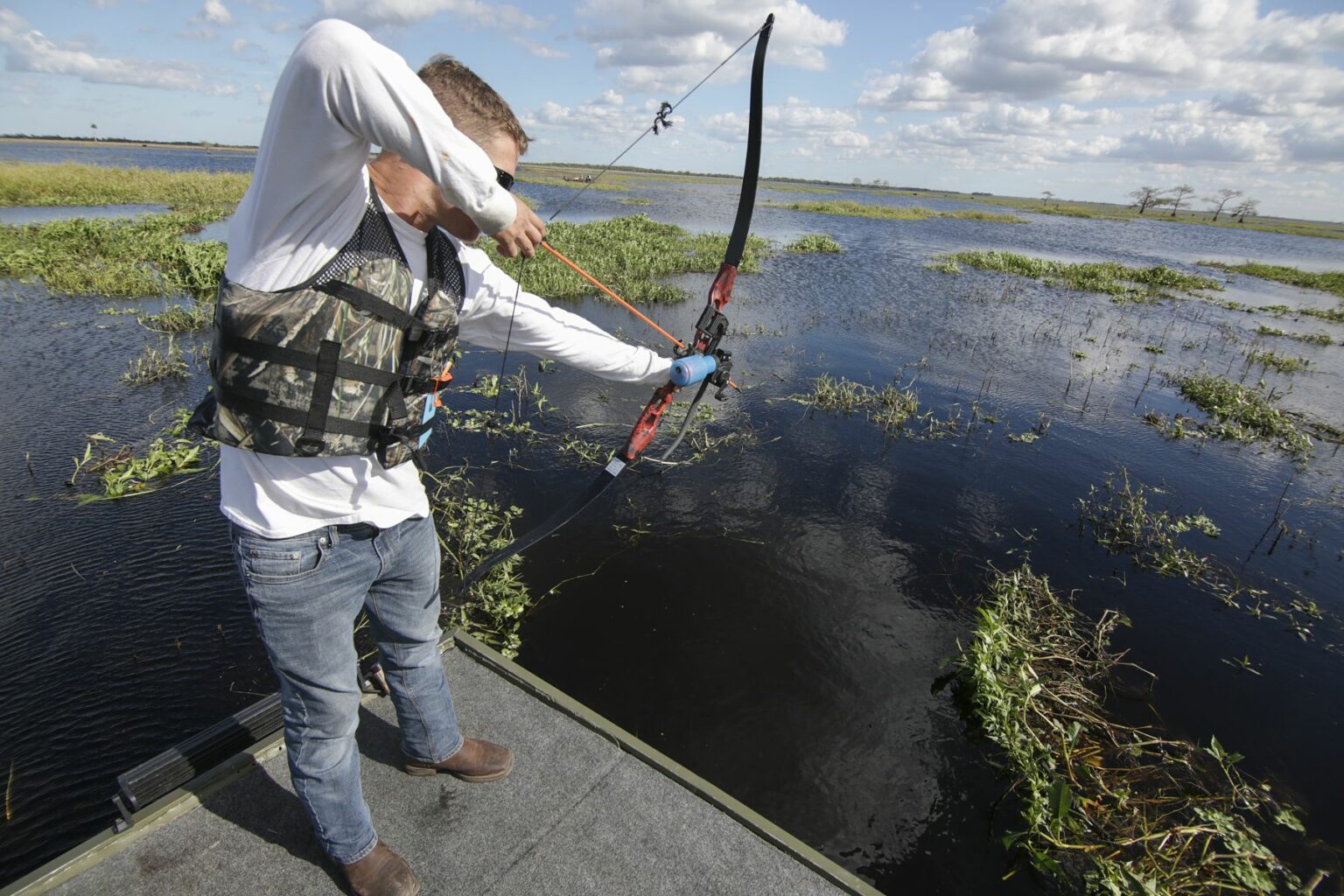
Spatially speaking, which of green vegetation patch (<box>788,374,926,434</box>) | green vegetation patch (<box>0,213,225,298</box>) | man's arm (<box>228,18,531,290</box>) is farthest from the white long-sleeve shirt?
green vegetation patch (<box>0,213,225,298</box>)

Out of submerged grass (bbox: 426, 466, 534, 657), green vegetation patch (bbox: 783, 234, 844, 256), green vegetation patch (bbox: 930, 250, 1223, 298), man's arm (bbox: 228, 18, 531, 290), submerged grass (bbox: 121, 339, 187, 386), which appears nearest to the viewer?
man's arm (bbox: 228, 18, 531, 290)

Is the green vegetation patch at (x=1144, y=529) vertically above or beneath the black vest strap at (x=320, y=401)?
beneath

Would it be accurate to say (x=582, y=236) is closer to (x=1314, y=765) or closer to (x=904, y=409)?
(x=904, y=409)

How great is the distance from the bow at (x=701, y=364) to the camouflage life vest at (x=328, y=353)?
1.27 m

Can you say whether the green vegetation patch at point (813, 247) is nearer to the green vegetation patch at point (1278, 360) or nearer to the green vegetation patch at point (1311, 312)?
the green vegetation patch at point (1311, 312)

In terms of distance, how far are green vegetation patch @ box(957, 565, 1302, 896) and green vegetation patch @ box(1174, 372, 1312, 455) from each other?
310 inches

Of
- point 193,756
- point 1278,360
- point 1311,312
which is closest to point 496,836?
point 193,756

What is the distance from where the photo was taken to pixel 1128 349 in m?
16.4

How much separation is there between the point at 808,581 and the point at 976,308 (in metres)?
17.0

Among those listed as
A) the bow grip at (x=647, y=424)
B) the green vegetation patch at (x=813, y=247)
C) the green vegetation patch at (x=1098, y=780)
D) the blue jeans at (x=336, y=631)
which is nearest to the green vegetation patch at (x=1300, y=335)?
the green vegetation patch at (x=813, y=247)

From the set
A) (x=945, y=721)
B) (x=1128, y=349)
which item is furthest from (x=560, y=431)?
(x=1128, y=349)

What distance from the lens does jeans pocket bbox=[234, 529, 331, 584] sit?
2.01 m

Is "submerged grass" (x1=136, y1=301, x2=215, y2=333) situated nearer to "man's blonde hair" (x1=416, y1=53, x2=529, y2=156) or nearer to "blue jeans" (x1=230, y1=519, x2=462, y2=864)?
"blue jeans" (x1=230, y1=519, x2=462, y2=864)

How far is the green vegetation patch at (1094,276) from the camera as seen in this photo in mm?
25938
